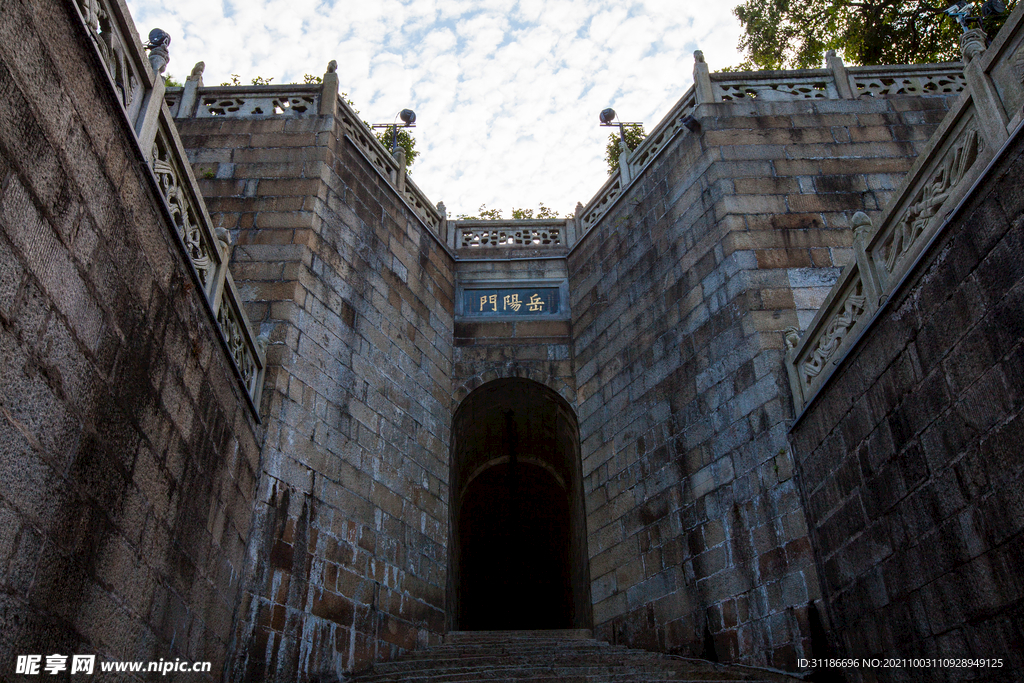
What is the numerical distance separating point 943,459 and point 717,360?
384 cm

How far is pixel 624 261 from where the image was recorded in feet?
35.2

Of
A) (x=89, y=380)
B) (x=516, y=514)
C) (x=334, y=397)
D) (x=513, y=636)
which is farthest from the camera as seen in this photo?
(x=516, y=514)

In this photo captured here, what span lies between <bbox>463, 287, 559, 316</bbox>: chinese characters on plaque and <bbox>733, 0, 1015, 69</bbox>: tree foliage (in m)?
10.2

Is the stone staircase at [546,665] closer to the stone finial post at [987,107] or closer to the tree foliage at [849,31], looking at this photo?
the stone finial post at [987,107]

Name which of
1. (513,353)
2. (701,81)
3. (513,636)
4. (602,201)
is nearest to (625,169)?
(602,201)

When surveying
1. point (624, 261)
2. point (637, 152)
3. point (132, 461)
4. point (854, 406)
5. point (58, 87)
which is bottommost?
point (132, 461)

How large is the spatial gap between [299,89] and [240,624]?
23.3 feet

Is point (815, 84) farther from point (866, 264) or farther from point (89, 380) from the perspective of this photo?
point (89, 380)

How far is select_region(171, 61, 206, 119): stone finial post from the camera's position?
10.3 meters

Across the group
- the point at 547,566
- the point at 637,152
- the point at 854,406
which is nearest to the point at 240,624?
the point at 854,406

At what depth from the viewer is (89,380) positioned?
396cm

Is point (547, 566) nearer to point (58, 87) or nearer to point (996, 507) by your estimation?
point (996, 507)

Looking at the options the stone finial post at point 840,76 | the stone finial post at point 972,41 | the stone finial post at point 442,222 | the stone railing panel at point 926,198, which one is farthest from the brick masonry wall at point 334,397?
the stone finial post at point 972,41

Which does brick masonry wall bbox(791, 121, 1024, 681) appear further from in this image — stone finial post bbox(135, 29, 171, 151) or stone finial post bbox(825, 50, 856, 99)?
stone finial post bbox(825, 50, 856, 99)
